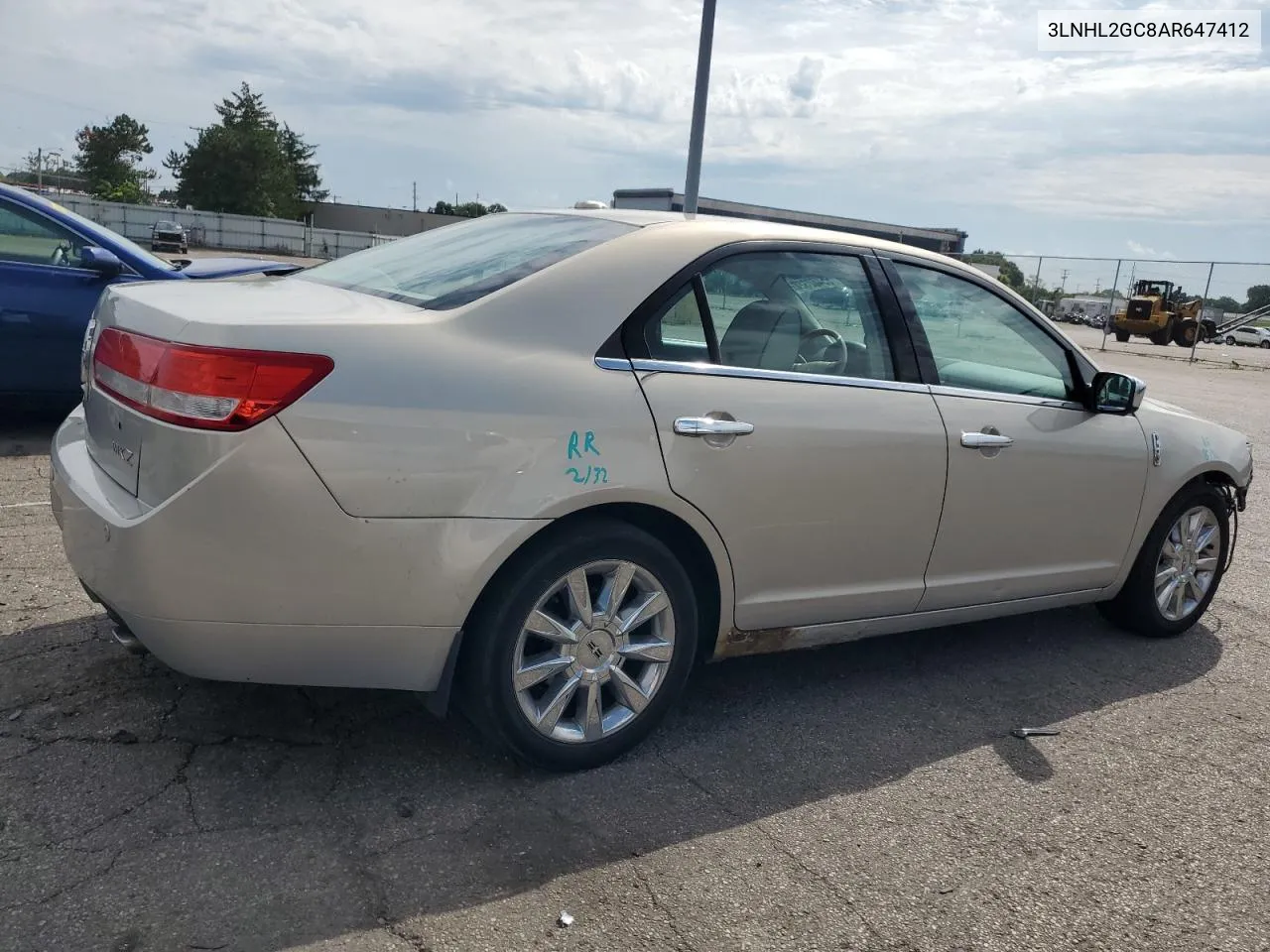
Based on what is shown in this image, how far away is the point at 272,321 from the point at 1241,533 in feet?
21.4

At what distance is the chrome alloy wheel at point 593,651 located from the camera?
120 inches

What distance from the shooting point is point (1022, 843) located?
10.2 ft

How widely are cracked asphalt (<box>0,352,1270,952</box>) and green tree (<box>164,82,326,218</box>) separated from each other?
77321 millimetres

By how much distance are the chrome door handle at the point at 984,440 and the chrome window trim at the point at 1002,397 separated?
15 cm

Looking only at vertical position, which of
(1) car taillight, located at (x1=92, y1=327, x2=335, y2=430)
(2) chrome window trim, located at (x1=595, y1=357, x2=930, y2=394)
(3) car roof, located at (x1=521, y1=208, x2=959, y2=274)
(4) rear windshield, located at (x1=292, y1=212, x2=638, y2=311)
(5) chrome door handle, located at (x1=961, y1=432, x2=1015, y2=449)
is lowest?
(5) chrome door handle, located at (x1=961, y1=432, x2=1015, y2=449)

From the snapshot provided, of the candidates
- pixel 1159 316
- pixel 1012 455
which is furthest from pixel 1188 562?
pixel 1159 316

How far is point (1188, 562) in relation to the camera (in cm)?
494

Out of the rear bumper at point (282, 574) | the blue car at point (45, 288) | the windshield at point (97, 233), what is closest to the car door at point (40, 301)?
the blue car at point (45, 288)

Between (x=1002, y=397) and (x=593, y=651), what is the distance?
74.8 inches

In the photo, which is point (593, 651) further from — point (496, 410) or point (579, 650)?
point (496, 410)

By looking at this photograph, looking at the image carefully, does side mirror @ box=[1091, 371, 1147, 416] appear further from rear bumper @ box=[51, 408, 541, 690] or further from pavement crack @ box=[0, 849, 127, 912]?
pavement crack @ box=[0, 849, 127, 912]

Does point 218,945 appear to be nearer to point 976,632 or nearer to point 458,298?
point 458,298

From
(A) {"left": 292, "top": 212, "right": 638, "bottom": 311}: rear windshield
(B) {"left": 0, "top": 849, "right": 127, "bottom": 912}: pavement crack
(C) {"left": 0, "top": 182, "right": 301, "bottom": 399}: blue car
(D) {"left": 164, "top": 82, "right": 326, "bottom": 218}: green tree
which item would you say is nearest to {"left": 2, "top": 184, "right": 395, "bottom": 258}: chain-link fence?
(D) {"left": 164, "top": 82, "right": 326, "bottom": 218}: green tree

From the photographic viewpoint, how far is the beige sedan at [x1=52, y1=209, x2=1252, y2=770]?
8.87 feet
